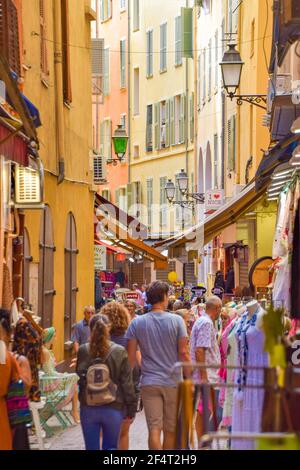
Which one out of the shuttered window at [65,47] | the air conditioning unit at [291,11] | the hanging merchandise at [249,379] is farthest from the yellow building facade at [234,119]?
the hanging merchandise at [249,379]

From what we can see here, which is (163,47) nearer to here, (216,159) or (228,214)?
(216,159)

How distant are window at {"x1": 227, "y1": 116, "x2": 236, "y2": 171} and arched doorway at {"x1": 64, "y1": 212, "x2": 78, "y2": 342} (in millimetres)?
7262

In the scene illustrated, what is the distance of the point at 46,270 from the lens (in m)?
22.3

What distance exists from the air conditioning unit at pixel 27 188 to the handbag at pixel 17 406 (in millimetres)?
6472

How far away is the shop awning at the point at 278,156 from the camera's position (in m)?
15.3

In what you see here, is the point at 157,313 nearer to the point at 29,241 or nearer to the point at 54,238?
the point at 29,241

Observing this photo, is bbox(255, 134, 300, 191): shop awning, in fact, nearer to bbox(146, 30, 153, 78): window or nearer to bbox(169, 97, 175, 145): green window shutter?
bbox(169, 97, 175, 145): green window shutter

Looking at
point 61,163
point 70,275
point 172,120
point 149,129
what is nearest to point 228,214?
point 61,163

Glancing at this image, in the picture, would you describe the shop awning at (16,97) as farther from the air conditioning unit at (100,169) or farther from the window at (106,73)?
the window at (106,73)

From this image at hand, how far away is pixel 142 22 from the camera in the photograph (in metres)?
55.8

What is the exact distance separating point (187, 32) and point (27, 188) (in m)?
34.5

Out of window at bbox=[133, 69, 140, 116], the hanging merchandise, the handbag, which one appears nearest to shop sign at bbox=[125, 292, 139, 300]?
the hanging merchandise
